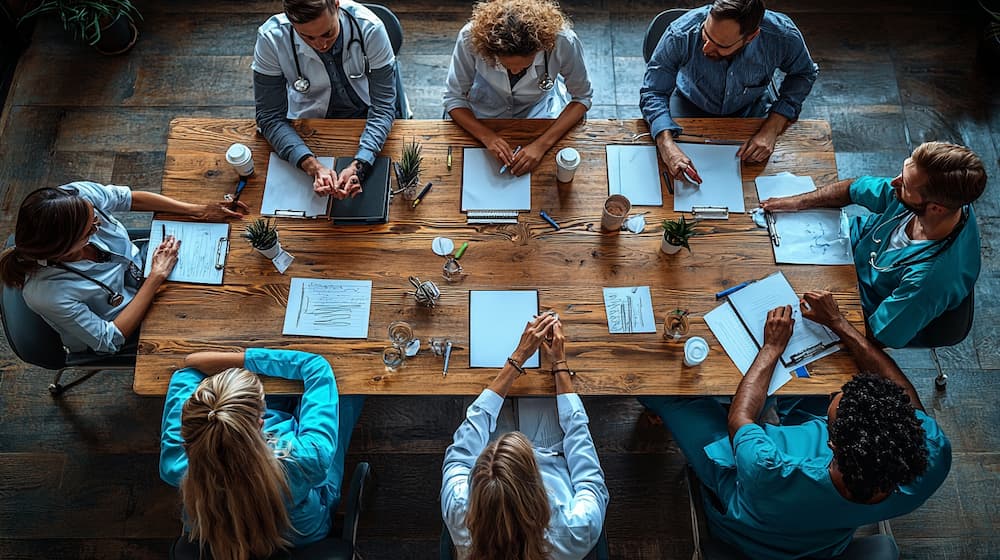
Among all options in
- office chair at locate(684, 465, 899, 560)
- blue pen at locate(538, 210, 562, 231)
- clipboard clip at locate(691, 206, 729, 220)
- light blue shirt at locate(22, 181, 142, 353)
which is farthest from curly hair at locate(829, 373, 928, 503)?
light blue shirt at locate(22, 181, 142, 353)

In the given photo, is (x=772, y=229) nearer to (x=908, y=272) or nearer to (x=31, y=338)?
(x=908, y=272)

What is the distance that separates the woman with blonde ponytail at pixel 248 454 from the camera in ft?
5.76

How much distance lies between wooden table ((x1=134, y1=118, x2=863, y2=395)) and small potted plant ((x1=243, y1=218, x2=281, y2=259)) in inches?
2.3

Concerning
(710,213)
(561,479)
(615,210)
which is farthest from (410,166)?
(561,479)

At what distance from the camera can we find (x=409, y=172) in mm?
2357

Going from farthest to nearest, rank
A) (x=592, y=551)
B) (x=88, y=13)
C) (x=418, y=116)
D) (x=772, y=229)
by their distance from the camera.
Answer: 1. (x=418, y=116)
2. (x=88, y=13)
3. (x=772, y=229)
4. (x=592, y=551)

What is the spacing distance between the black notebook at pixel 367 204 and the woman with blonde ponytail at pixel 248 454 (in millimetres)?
524

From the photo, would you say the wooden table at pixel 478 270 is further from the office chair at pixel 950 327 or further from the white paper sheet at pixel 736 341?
the office chair at pixel 950 327

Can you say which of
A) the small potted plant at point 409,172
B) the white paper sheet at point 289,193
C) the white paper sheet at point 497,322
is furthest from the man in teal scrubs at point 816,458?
the white paper sheet at point 289,193

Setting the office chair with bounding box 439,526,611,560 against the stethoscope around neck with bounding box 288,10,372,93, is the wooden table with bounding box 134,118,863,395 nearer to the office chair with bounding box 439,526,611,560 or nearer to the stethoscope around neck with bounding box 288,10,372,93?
the stethoscope around neck with bounding box 288,10,372,93

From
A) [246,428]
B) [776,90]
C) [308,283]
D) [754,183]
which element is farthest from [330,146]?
[776,90]

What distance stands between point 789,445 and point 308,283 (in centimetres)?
171

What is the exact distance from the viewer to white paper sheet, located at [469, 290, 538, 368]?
218cm

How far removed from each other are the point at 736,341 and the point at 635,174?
716 millimetres
